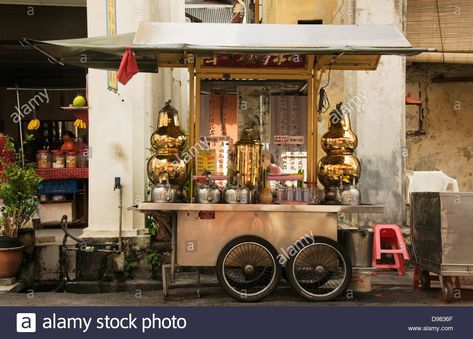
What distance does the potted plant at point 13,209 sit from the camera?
7.79m

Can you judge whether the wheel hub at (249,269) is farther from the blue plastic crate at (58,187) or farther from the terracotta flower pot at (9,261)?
the blue plastic crate at (58,187)

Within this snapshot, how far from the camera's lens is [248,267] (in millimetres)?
6754

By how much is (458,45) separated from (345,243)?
16.5ft

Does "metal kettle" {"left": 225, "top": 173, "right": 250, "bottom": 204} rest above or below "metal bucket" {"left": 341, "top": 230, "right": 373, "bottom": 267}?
above

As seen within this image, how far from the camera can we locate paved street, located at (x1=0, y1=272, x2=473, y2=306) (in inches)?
271

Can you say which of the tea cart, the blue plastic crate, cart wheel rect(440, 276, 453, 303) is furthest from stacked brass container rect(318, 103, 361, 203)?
the blue plastic crate

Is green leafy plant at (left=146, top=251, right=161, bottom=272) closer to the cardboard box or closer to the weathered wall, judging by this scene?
the cardboard box

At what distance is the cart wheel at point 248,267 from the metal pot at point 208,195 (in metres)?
0.56

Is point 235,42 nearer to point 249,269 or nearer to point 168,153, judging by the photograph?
point 168,153

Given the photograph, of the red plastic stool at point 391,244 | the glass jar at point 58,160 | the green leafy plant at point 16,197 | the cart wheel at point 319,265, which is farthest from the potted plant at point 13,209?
the red plastic stool at point 391,244

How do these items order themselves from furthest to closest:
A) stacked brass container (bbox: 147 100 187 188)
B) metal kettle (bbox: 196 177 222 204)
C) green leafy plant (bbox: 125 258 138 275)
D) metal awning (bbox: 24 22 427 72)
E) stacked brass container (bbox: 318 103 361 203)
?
green leafy plant (bbox: 125 258 138 275) → stacked brass container (bbox: 318 103 361 203) → stacked brass container (bbox: 147 100 187 188) → metal kettle (bbox: 196 177 222 204) → metal awning (bbox: 24 22 427 72)

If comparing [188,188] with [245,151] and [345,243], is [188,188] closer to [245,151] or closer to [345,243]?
[245,151]

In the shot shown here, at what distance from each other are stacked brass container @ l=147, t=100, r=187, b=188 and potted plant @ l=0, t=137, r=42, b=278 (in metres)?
2.08

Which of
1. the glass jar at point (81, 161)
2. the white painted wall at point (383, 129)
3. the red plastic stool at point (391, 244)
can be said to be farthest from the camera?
the glass jar at point (81, 161)
